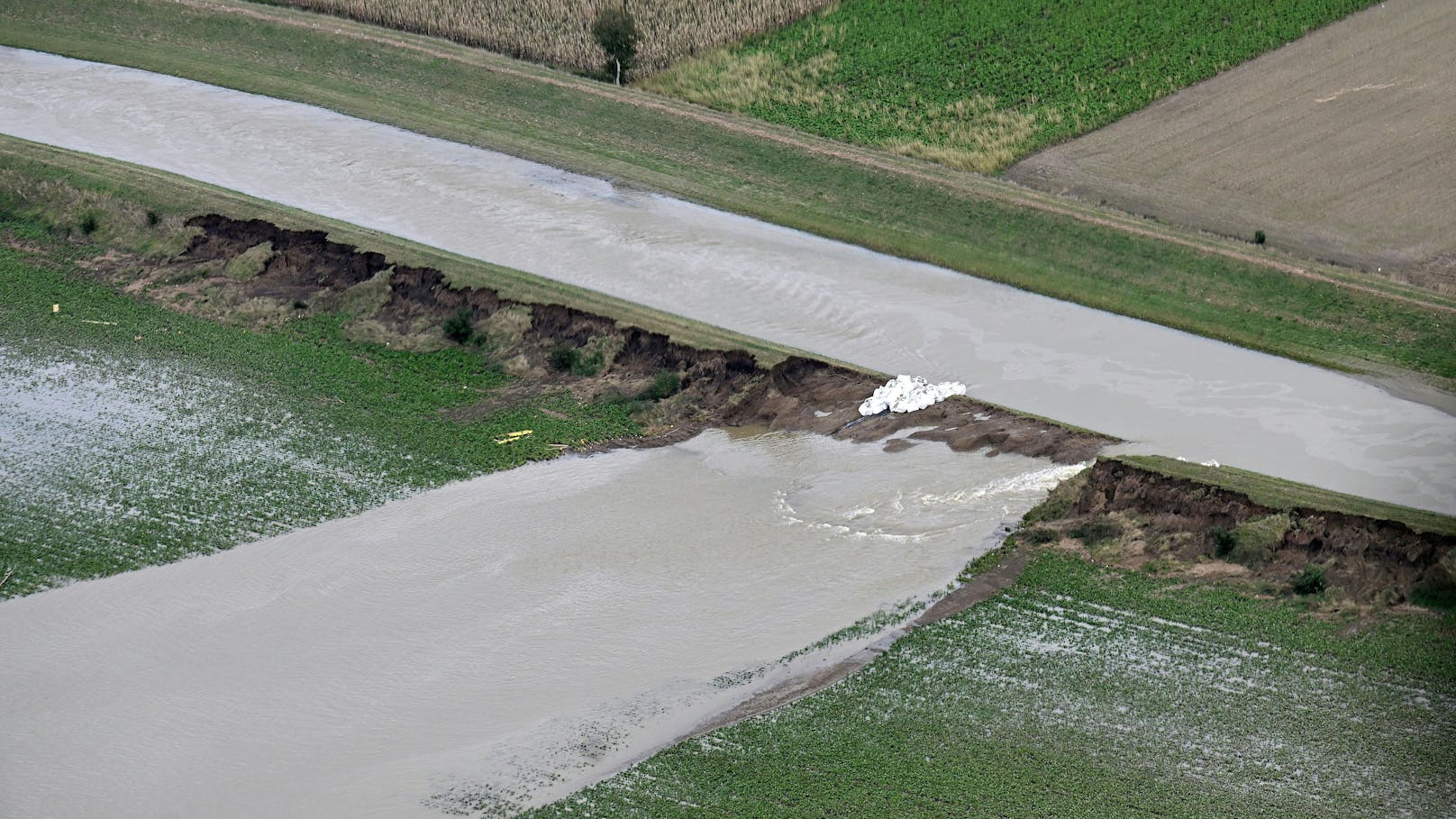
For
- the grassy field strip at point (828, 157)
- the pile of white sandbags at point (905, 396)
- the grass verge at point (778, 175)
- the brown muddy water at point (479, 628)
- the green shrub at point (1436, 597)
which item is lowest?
the brown muddy water at point (479, 628)

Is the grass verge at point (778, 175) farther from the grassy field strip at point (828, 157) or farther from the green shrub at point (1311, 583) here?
the green shrub at point (1311, 583)

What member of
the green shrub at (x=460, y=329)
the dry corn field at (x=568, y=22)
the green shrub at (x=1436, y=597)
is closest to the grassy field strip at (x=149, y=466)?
the green shrub at (x=460, y=329)

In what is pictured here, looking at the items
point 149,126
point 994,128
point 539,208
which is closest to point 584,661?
point 539,208

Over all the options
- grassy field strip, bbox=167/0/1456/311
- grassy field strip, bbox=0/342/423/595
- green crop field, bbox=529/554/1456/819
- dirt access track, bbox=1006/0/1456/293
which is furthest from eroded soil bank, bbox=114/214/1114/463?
dirt access track, bbox=1006/0/1456/293

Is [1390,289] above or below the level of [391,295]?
above

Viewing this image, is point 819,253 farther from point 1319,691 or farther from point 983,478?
point 1319,691

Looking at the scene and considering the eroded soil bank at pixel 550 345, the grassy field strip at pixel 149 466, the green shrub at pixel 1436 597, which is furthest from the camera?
the eroded soil bank at pixel 550 345

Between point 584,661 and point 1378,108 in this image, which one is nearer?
point 584,661

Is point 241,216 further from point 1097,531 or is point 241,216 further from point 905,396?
point 1097,531
